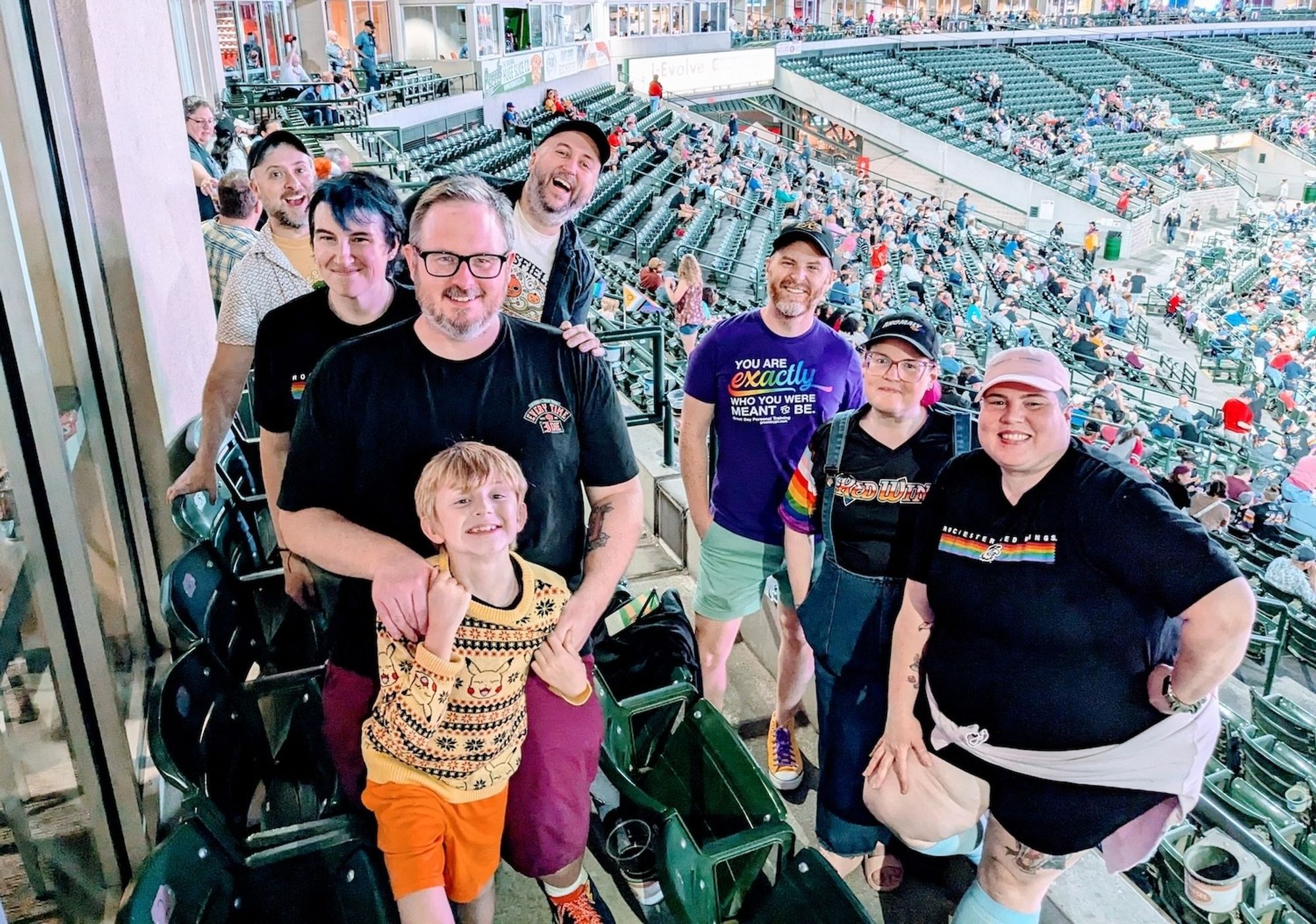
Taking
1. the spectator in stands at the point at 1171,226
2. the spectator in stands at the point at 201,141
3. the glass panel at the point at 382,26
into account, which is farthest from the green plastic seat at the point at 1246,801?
the spectator in stands at the point at 1171,226

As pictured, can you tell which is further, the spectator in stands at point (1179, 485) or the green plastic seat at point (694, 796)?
the spectator in stands at point (1179, 485)

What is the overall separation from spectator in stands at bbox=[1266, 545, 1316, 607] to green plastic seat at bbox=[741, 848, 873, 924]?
20.3 feet

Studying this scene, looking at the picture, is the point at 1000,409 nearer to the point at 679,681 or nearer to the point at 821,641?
the point at 821,641

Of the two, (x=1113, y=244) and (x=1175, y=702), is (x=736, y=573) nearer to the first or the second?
(x=1175, y=702)

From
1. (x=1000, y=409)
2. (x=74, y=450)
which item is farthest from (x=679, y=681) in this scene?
(x=74, y=450)

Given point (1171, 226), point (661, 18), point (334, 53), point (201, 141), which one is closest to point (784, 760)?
point (201, 141)

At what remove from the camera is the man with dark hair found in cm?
294

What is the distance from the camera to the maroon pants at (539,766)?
200cm

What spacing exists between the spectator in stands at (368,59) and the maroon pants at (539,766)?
1663 centimetres

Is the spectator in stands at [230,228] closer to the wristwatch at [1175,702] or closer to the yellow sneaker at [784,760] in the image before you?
the yellow sneaker at [784,760]

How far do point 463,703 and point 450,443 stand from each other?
518mm

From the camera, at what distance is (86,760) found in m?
2.36

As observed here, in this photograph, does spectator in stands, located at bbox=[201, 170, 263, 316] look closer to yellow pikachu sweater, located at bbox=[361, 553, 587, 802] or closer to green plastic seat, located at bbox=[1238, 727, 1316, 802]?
yellow pikachu sweater, located at bbox=[361, 553, 587, 802]

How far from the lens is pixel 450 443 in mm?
1929
